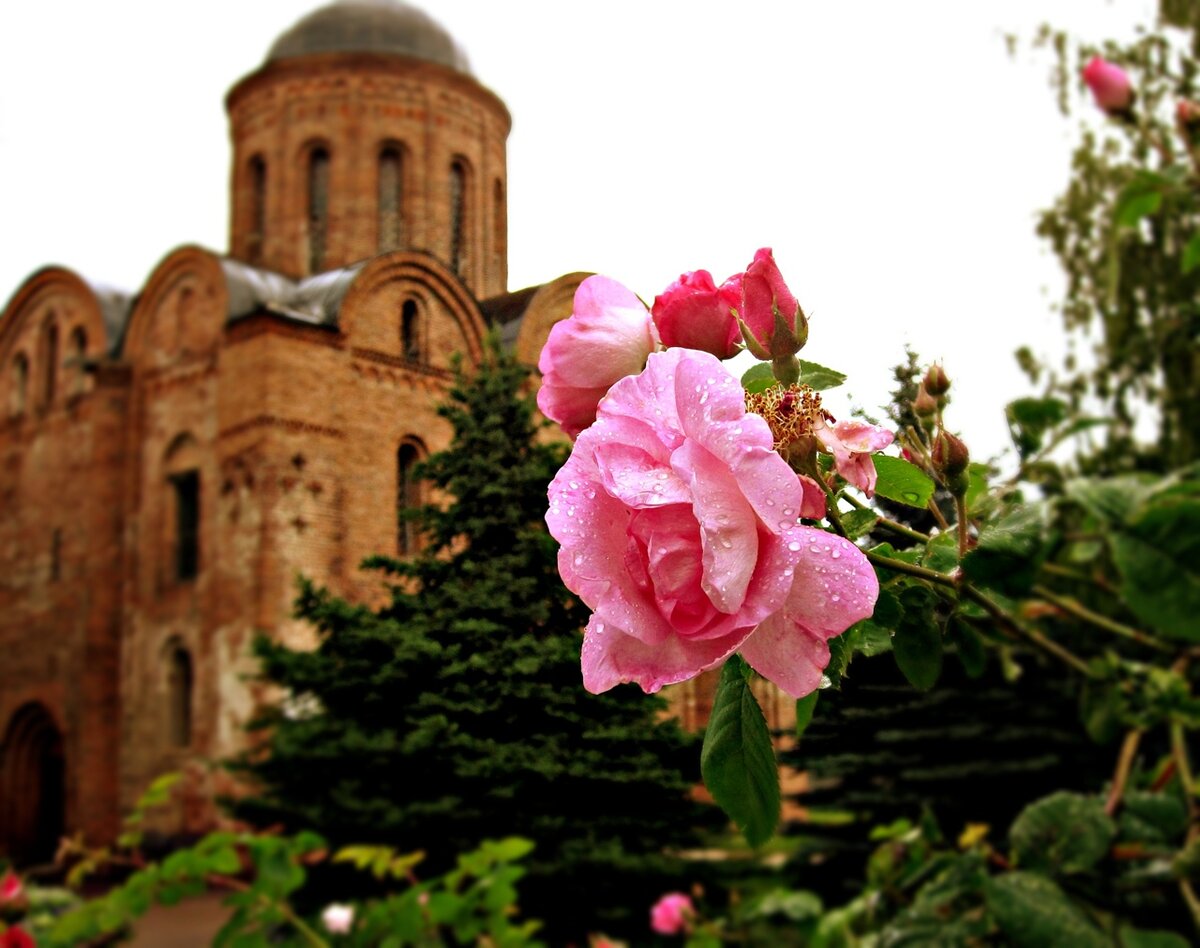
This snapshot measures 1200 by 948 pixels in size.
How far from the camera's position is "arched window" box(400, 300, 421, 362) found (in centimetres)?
237

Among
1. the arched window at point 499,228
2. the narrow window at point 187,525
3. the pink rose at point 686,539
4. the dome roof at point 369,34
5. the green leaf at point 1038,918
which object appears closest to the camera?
the pink rose at point 686,539

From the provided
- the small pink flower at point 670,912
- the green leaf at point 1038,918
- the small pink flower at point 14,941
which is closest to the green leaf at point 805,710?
the green leaf at point 1038,918

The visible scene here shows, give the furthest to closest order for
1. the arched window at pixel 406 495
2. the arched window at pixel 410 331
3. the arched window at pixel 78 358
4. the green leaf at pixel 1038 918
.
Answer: the arched window at pixel 78 358, the arched window at pixel 410 331, the arched window at pixel 406 495, the green leaf at pixel 1038 918

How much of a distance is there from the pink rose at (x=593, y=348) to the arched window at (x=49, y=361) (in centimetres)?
590

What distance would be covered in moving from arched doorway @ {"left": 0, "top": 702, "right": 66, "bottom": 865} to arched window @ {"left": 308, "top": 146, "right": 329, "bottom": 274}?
3.39 meters

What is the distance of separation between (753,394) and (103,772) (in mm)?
4569

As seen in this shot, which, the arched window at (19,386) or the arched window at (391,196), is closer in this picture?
the arched window at (391,196)

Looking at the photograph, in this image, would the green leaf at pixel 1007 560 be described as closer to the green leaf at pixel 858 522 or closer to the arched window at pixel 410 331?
the green leaf at pixel 858 522

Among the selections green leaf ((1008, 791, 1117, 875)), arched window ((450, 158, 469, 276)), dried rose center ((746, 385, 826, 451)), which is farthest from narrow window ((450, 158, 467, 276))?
dried rose center ((746, 385, 826, 451))

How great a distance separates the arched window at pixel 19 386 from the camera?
20.6 feet

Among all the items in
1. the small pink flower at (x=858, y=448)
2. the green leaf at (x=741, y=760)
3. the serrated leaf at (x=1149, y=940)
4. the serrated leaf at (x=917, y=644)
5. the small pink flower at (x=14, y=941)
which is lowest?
the small pink flower at (x=14, y=941)

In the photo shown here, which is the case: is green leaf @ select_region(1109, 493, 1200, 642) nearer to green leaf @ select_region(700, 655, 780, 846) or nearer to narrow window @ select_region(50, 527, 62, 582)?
green leaf @ select_region(700, 655, 780, 846)

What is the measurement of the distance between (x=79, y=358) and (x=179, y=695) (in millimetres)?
1837

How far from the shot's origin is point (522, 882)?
3242mm
